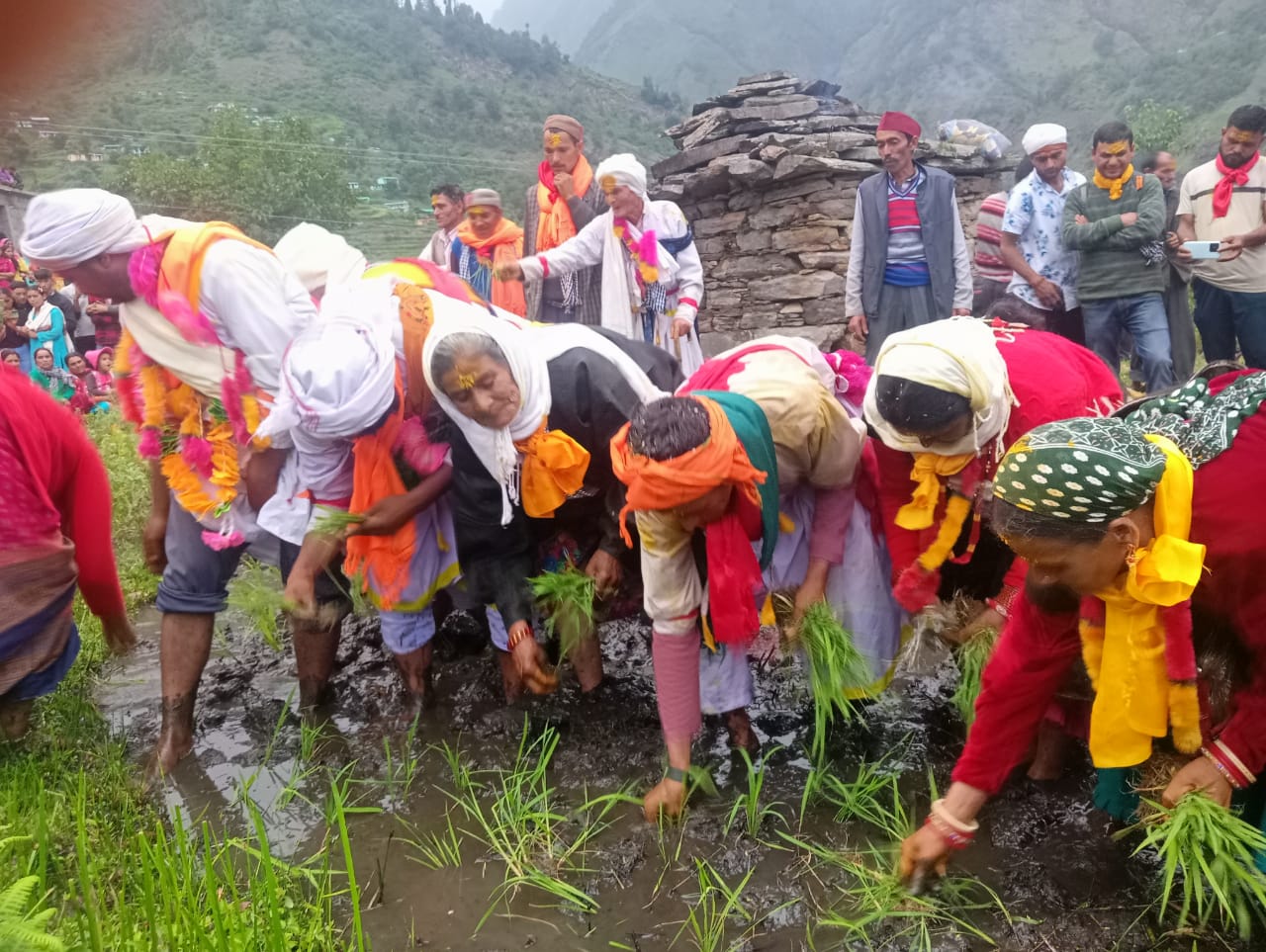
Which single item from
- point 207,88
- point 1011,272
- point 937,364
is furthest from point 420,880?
point 207,88

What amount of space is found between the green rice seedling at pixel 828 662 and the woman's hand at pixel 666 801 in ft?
1.34

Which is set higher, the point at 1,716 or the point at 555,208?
the point at 555,208

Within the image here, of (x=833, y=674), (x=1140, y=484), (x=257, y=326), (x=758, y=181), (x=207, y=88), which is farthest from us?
(x=207, y=88)

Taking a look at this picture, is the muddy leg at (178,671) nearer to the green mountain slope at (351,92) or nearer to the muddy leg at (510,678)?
the muddy leg at (510,678)

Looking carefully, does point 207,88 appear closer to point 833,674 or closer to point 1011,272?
point 1011,272

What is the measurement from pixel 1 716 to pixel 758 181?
25.1ft

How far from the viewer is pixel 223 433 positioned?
2982 mm

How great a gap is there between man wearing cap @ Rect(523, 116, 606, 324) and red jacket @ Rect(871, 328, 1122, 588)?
329cm

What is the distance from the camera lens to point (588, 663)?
3193 mm

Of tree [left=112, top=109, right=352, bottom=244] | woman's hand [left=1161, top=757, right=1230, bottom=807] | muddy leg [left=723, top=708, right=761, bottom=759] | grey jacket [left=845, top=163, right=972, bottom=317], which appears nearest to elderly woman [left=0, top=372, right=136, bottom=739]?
muddy leg [left=723, top=708, right=761, bottom=759]

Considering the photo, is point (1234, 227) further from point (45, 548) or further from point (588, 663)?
point (45, 548)

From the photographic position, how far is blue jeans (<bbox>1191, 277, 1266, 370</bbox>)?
5133mm

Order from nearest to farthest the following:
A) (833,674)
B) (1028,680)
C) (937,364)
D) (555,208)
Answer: (1028,680) < (937,364) < (833,674) < (555,208)

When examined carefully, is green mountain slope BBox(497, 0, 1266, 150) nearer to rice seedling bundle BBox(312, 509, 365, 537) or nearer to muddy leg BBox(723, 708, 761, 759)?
muddy leg BBox(723, 708, 761, 759)
